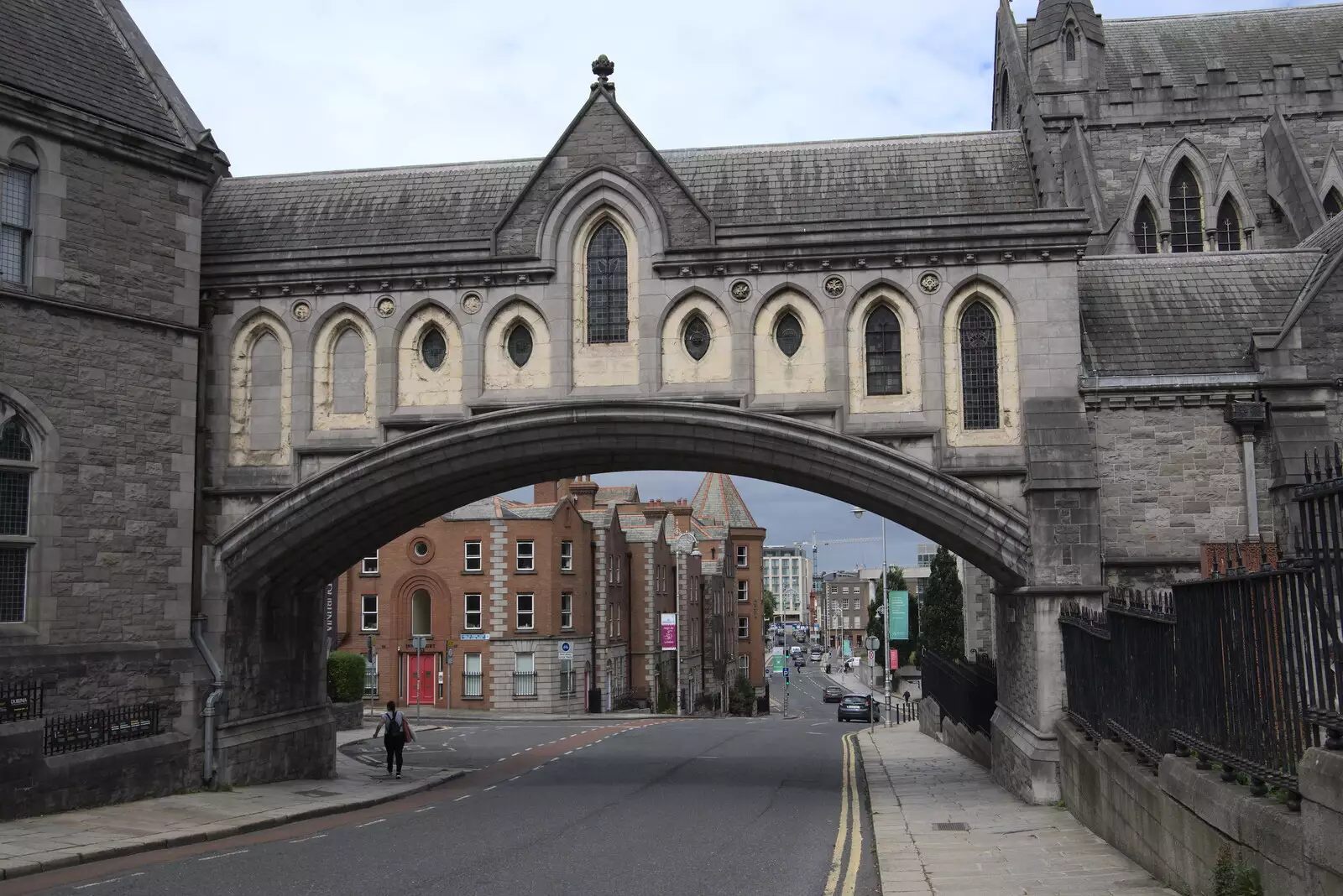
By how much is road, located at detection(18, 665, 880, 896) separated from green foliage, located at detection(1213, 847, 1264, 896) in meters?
3.60

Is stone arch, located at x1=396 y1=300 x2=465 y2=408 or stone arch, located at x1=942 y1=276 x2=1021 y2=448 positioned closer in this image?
stone arch, located at x1=942 y1=276 x2=1021 y2=448

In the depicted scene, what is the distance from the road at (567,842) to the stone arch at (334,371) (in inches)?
233

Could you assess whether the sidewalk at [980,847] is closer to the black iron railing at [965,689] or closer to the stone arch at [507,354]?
the black iron railing at [965,689]

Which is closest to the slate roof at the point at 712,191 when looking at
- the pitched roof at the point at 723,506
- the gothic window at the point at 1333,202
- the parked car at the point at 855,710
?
the gothic window at the point at 1333,202

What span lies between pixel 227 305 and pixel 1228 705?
52.5 feet

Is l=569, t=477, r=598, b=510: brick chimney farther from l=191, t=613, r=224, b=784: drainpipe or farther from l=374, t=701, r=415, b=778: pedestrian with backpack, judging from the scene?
l=191, t=613, r=224, b=784: drainpipe

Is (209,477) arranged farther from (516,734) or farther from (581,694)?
(581,694)

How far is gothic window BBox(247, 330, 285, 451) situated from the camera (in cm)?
1991

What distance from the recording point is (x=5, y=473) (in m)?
16.8

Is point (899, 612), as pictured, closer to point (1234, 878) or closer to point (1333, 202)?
point (1333, 202)

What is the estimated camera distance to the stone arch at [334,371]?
776 inches

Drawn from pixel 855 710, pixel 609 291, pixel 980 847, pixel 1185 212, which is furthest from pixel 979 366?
pixel 855 710

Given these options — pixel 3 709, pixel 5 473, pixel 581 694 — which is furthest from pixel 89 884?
pixel 581 694

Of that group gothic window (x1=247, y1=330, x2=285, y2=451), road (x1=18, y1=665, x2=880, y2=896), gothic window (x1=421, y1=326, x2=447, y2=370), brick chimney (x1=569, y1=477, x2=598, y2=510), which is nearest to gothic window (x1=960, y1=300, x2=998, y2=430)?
road (x1=18, y1=665, x2=880, y2=896)
